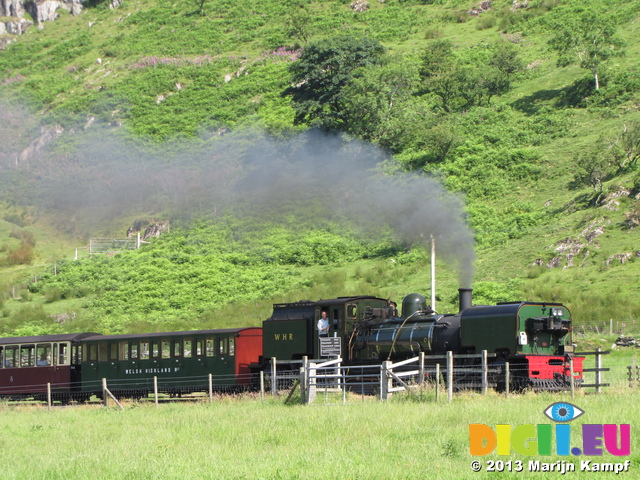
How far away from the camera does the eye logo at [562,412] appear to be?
41.7 feet

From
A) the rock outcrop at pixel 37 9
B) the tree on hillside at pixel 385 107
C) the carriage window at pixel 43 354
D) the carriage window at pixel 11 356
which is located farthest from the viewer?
the rock outcrop at pixel 37 9

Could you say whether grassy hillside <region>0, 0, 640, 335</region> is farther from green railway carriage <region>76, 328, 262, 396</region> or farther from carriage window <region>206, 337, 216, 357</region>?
carriage window <region>206, 337, 216, 357</region>

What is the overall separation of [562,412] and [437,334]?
345 inches

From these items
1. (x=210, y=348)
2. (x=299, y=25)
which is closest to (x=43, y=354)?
(x=210, y=348)

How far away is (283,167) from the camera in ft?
214

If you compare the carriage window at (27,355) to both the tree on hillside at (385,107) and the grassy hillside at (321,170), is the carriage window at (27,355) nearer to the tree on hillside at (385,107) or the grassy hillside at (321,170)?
the grassy hillside at (321,170)

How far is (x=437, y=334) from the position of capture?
21547 millimetres

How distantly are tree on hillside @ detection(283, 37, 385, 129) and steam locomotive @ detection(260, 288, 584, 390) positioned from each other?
4072cm

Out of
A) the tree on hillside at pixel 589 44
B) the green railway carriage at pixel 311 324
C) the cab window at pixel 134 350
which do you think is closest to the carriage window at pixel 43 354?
the cab window at pixel 134 350

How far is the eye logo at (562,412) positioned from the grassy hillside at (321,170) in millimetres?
15371

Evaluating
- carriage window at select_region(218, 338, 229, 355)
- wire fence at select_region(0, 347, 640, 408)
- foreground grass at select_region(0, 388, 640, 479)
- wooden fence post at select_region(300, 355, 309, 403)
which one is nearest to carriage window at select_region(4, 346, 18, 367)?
wire fence at select_region(0, 347, 640, 408)

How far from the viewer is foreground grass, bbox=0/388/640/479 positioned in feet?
35.9

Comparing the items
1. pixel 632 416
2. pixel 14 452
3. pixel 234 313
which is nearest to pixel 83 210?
pixel 234 313

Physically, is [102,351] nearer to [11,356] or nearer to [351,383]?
[11,356]
